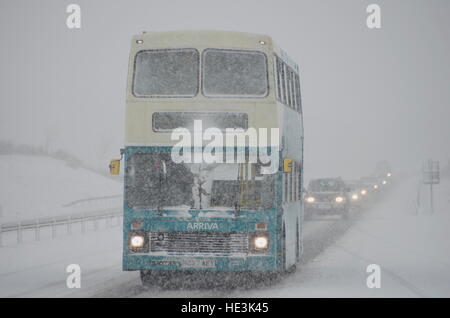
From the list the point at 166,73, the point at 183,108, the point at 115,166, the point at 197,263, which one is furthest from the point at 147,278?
the point at 166,73

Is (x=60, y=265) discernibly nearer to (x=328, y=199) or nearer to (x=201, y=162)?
(x=201, y=162)

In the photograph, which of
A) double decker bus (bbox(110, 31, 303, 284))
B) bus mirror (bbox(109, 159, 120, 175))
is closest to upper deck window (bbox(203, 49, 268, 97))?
double decker bus (bbox(110, 31, 303, 284))

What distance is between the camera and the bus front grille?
14.6 metres

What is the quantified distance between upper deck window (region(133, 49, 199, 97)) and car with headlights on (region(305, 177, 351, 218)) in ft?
85.2

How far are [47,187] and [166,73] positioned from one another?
60.6m

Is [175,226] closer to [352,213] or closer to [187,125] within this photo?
[187,125]

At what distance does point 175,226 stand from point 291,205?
127 inches

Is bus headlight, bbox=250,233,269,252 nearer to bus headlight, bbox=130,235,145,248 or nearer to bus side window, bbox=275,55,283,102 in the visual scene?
bus headlight, bbox=130,235,145,248

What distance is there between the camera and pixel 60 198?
69125 mm

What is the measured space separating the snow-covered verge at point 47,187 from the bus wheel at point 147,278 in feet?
136

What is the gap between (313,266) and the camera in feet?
63.7

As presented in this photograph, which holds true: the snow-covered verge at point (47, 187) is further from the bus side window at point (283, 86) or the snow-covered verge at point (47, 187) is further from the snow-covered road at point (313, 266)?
the bus side window at point (283, 86)
